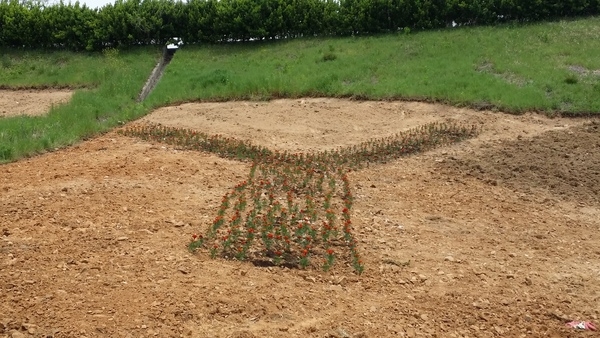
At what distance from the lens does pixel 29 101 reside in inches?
811

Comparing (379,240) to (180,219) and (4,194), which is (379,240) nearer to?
(180,219)

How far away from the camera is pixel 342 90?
18062 millimetres

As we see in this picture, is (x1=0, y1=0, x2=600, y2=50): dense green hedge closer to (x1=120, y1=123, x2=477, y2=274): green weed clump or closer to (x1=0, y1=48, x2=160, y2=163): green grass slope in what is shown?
(x1=0, y1=48, x2=160, y2=163): green grass slope

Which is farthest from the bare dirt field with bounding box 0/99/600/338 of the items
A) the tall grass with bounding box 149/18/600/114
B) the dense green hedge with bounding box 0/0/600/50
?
the dense green hedge with bounding box 0/0/600/50

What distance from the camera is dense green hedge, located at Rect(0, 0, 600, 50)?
23.9 metres

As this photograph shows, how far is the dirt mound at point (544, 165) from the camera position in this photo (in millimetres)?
10148

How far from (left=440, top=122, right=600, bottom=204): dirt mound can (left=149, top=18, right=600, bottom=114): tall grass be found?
2.99 metres

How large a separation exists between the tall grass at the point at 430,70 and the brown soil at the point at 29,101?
3427 mm

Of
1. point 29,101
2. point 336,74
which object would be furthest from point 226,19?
point 29,101

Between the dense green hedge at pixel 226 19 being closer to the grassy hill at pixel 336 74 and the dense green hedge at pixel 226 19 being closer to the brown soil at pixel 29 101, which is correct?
the grassy hill at pixel 336 74

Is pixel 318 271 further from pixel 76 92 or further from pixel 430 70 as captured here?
pixel 76 92

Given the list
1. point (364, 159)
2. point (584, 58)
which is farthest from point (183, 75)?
point (584, 58)

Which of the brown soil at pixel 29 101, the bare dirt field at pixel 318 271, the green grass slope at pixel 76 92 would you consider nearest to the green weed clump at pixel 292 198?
the bare dirt field at pixel 318 271

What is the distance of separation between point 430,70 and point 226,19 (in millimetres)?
10166
